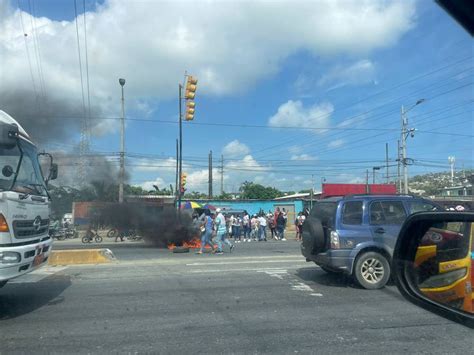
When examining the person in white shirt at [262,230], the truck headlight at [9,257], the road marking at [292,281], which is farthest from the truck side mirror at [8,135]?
the person in white shirt at [262,230]

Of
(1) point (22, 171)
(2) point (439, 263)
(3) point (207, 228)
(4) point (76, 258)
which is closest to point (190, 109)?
(3) point (207, 228)

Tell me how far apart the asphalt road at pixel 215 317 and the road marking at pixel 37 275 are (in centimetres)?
4

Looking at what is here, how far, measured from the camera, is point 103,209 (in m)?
21.9

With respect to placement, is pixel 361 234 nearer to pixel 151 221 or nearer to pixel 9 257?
pixel 9 257

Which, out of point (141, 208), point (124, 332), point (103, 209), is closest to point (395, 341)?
point (124, 332)

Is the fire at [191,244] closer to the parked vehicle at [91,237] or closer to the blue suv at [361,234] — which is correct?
the parked vehicle at [91,237]

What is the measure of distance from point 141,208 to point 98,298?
519 inches

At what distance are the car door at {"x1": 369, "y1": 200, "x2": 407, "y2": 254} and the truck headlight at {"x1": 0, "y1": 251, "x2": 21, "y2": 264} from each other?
19.9 feet

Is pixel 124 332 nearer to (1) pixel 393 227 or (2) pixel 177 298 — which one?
(2) pixel 177 298

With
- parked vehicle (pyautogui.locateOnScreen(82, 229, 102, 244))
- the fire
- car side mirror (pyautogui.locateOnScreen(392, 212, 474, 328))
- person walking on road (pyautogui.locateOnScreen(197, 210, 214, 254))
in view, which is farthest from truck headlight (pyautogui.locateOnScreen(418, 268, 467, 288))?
parked vehicle (pyautogui.locateOnScreen(82, 229, 102, 244))

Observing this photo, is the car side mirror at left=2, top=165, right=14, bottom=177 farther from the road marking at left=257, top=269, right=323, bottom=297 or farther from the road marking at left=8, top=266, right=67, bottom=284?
the road marking at left=257, top=269, right=323, bottom=297

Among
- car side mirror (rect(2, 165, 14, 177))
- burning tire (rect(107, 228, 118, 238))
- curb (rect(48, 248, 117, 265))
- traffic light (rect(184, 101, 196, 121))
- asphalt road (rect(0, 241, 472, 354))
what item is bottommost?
asphalt road (rect(0, 241, 472, 354))

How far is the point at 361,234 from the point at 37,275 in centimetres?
715

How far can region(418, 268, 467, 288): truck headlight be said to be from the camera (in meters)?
2.12
